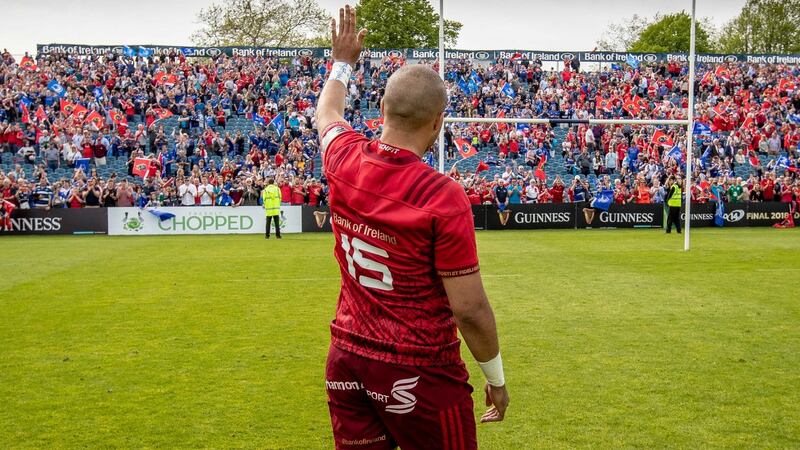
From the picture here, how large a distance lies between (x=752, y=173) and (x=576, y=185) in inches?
400

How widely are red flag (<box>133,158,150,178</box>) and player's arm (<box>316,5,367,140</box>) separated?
30.1 meters

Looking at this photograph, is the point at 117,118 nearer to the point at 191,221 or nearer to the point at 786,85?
the point at 191,221

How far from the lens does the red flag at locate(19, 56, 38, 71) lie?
1501 inches

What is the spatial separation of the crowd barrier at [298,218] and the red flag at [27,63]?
12.7 meters

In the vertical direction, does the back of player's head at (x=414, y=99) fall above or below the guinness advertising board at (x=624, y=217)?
above

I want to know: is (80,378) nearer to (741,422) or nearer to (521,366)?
(521,366)

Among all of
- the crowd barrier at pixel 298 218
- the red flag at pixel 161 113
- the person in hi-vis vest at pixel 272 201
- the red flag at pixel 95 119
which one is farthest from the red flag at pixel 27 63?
the person in hi-vis vest at pixel 272 201

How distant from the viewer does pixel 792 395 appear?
272 inches

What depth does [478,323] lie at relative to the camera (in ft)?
9.75

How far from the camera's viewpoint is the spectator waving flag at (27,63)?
1500 inches

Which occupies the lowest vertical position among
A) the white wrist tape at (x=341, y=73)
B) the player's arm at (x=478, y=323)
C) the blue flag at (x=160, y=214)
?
the blue flag at (x=160, y=214)

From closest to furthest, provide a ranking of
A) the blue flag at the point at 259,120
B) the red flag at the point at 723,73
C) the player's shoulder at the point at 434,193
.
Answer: the player's shoulder at the point at 434,193 → the blue flag at the point at 259,120 → the red flag at the point at 723,73

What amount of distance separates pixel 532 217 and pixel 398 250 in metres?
27.7

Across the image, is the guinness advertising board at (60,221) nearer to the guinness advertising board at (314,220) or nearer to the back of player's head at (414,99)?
the guinness advertising board at (314,220)
